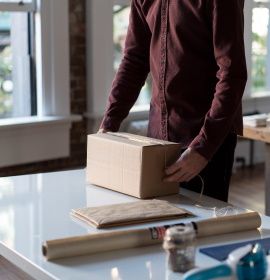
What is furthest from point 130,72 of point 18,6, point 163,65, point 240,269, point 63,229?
point 18,6

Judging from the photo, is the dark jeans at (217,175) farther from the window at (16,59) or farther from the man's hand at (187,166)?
the window at (16,59)

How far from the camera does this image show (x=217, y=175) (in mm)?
2275

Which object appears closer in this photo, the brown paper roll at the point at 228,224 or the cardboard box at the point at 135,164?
the brown paper roll at the point at 228,224

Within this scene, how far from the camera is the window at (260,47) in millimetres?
6188

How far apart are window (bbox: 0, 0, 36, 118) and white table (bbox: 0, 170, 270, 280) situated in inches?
94.4

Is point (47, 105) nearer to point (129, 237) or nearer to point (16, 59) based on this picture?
point (16, 59)

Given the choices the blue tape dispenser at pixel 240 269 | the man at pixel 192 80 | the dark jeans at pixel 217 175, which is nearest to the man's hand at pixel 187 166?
the man at pixel 192 80

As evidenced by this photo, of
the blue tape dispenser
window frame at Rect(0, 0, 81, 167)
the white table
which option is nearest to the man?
the white table

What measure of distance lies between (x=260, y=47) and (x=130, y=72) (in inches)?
158

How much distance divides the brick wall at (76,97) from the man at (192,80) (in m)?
2.38

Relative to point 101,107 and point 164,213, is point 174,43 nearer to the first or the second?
point 164,213

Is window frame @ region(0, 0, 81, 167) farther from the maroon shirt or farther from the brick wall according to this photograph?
the maroon shirt

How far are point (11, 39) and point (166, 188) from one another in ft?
9.36

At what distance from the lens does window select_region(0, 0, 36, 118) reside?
15.3 feet
